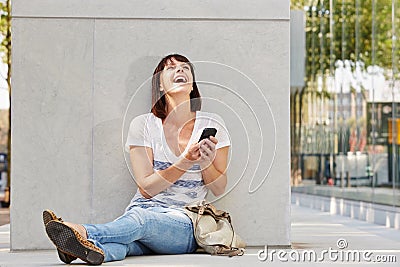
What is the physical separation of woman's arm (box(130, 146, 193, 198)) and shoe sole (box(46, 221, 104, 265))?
0.77 metres

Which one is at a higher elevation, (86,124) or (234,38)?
(234,38)

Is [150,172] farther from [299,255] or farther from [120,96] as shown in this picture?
[299,255]

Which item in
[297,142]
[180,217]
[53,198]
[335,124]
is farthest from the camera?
[297,142]

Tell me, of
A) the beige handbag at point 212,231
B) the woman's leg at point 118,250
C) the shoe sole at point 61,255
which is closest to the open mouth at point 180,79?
the beige handbag at point 212,231

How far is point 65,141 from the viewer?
18.0ft

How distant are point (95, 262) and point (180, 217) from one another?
0.64 meters

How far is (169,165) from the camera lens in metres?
5.15

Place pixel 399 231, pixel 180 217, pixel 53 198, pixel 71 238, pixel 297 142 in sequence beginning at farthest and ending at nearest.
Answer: pixel 297 142 < pixel 399 231 < pixel 53 198 < pixel 180 217 < pixel 71 238

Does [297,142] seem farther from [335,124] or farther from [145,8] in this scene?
[145,8]

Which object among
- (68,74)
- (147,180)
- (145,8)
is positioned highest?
(145,8)

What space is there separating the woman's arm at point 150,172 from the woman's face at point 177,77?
355 mm

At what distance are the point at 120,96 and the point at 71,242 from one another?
1358 millimetres

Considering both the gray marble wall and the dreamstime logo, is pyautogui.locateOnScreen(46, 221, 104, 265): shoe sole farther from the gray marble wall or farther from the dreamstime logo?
the gray marble wall

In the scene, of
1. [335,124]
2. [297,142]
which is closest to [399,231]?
[335,124]
